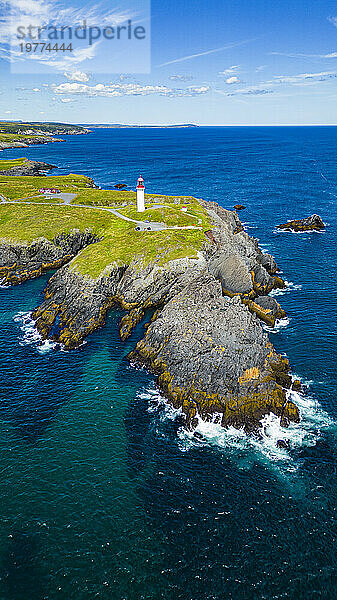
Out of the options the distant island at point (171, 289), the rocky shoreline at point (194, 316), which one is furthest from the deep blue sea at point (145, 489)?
the distant island at point (171, 289)

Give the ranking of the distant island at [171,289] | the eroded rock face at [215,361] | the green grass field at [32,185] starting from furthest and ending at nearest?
the green grass field at [32,185] → the distant island at [171,289] → the eroded rock face at [215,361]

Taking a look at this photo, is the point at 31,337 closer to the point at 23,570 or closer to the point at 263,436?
the point at 23,570

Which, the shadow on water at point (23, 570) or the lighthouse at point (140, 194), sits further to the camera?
the lighthouse at point (140, 194)

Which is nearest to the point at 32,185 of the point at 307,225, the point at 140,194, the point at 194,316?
the point at 140,194

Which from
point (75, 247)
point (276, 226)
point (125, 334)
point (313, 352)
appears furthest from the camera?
point (276, 226)

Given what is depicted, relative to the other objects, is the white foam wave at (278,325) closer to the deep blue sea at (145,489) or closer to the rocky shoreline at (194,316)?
the rocky shoreline at (194,316)

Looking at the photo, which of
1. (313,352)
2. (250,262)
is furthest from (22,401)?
(250,262)

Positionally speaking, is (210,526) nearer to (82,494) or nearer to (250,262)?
(82,494)
